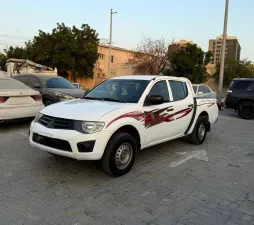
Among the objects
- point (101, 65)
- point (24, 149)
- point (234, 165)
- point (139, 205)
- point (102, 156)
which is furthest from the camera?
point (101, 65)

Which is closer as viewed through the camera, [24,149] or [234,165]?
[234,165]

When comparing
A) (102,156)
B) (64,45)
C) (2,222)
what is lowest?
(2,222)

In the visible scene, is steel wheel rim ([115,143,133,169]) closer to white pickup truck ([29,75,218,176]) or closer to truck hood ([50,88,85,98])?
white pickup truck ([29,75,218,176])

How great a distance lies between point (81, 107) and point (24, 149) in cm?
217

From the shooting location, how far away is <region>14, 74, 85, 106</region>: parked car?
8852 millimetres

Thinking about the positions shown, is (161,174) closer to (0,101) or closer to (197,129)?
(197,129)

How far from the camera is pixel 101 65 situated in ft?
123

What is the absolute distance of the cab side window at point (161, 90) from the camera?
506 centimetres

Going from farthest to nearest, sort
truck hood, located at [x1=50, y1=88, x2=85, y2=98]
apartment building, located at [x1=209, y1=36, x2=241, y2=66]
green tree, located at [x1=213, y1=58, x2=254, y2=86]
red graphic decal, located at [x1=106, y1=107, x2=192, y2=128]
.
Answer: apartment building, located at [x1=209, y1=36, x2=241, y2=66], green tree, located at [x1=213, y1=58, x2=254, y2=86], truck hood, located at [x1=50, y1=88, x2=85, y2=98], red graphic decal, located at [x1=106, y1=107, x2=192, y2=128]

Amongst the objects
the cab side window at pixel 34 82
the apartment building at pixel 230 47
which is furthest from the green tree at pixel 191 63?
the cab side window at pixel 34 82

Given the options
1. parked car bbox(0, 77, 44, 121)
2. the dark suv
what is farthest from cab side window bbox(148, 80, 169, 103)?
the dark suv

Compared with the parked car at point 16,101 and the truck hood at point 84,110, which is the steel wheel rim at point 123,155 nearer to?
the truck hood at point 84,110

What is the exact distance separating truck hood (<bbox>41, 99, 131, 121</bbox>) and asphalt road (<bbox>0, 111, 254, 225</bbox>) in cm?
101

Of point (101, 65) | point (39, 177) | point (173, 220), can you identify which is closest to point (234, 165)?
point (173, 220)
